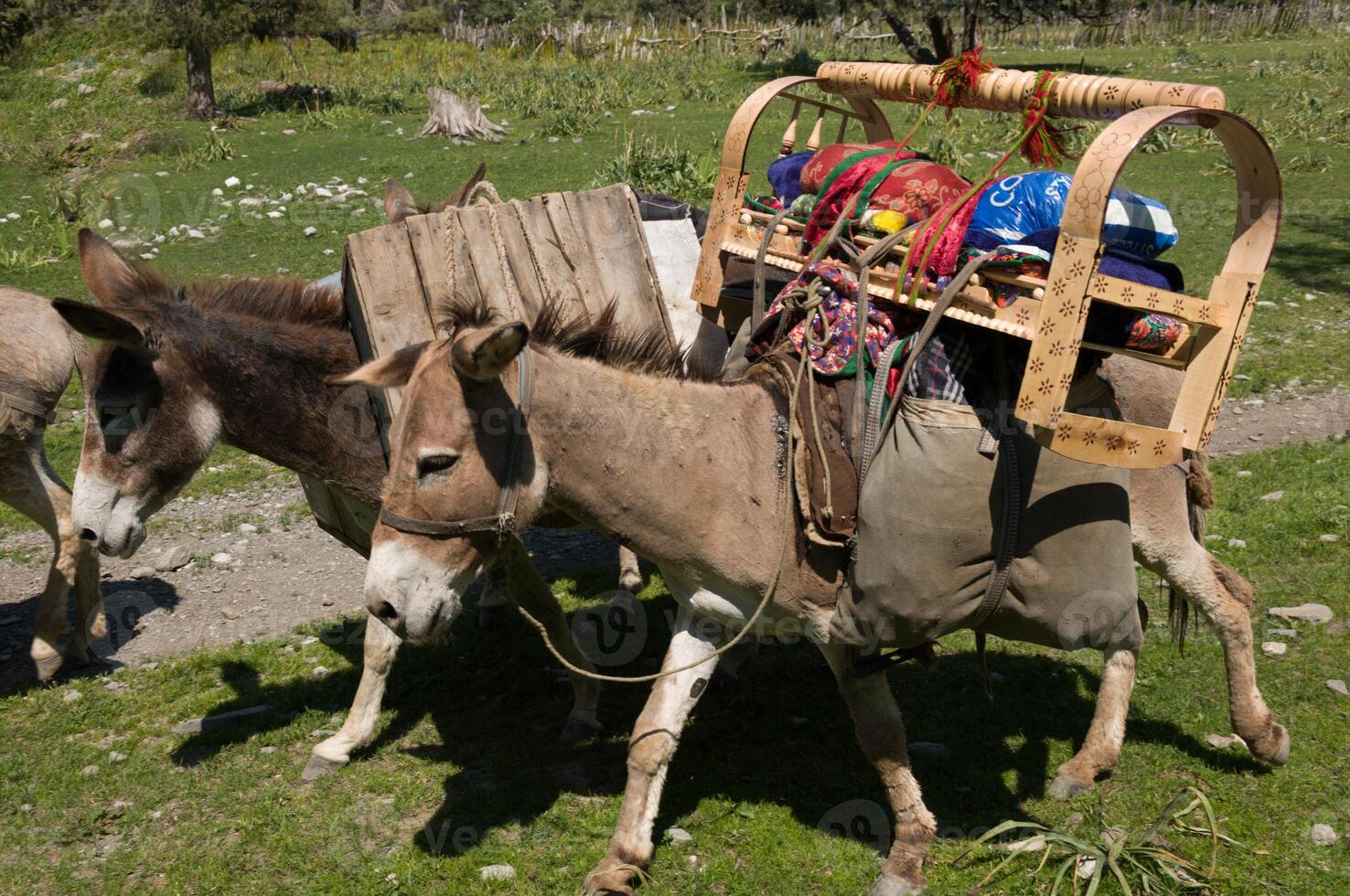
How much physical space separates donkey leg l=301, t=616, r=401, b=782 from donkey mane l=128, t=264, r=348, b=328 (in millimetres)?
1252

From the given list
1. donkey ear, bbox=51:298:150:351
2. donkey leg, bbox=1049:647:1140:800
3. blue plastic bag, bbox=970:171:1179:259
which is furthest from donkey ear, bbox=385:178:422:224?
donkey leg, bbox=1049:647:1140:800

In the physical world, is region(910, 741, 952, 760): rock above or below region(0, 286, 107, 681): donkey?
below

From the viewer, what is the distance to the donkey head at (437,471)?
2971 mm

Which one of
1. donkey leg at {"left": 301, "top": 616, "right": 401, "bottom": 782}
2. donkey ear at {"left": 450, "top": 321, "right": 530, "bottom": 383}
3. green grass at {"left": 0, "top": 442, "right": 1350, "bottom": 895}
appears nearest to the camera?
donkey ear at {"left": 450, "top": 321, "right": 530, "bottom": 383}

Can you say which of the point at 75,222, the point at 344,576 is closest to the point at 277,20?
the point at 75,222

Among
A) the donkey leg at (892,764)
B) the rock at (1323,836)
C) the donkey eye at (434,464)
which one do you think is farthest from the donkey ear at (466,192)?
the rock at (1323,836)

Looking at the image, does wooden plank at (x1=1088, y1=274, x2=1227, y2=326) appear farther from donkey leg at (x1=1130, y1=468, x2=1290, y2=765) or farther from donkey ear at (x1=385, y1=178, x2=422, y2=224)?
donkey ear at (x1=385, y1=178, x2=422, y2=224)

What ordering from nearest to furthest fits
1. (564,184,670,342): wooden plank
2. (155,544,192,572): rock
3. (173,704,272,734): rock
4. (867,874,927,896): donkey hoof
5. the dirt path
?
(867,874,927,896): donkey hoof → (564,184,670,342): wooden plank → (173,704,272,734): rock → the dirt path → (155,544,192,572): rock

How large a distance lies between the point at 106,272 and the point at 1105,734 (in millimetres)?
4175

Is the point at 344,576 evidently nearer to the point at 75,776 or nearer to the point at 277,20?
the point at 75,776

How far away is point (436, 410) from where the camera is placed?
2963 mm

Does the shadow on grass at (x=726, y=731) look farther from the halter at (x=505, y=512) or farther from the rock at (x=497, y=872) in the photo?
the halter at (x=505, y=512)

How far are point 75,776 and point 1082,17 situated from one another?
1081 inches

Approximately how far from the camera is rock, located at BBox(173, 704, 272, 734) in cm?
461
